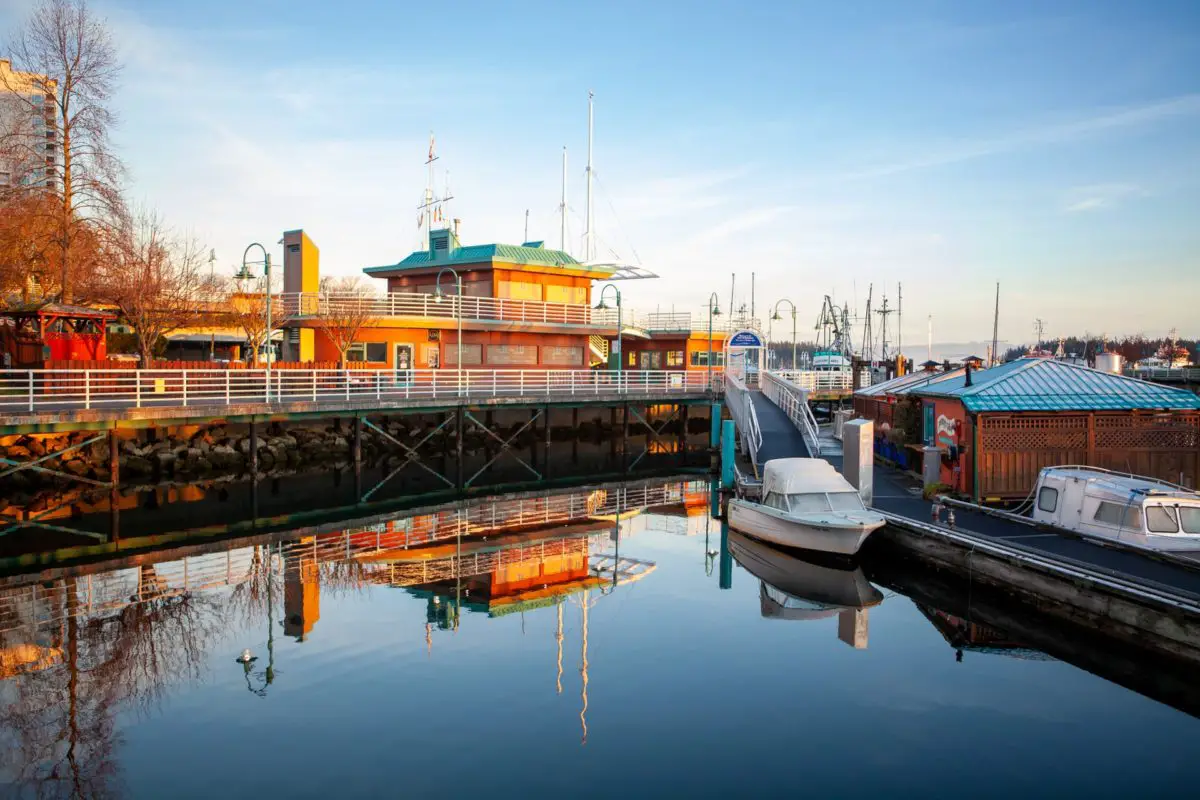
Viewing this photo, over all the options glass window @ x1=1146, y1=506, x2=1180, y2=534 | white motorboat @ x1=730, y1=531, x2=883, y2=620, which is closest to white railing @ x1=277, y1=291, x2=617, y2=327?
white motorboat @ x1=730, y1=531, x2=883, y2=620

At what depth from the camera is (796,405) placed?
34125mm

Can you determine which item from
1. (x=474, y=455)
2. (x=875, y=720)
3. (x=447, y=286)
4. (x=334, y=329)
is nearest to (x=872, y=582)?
(x=875, y=720)

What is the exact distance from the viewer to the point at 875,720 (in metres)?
12.7

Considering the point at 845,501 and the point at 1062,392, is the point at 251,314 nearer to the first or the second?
the point at 845,501

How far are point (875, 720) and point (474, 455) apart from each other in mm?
31575

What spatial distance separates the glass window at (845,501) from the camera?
2100cm

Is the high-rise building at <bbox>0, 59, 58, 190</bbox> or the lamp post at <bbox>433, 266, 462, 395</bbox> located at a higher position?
the high-rise building at <bbox>0, 59, 58, 190</bbox>

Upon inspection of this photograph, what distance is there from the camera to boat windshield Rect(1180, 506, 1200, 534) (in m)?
16.7

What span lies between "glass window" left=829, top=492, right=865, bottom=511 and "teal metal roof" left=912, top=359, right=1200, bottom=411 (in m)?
4.11

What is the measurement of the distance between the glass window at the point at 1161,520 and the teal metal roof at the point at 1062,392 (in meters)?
5.67

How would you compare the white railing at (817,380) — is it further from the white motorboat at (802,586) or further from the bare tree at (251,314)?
the white motorboat at (802,586)

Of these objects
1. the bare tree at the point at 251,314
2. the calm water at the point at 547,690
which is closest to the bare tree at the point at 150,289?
the bare tree at the point at 251,314

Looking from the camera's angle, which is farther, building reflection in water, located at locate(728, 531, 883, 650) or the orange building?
the orange building

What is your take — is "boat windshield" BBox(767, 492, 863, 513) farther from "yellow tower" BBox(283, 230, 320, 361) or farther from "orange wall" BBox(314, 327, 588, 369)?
"yellow tower" BBox(283, 230, 320, 361)
